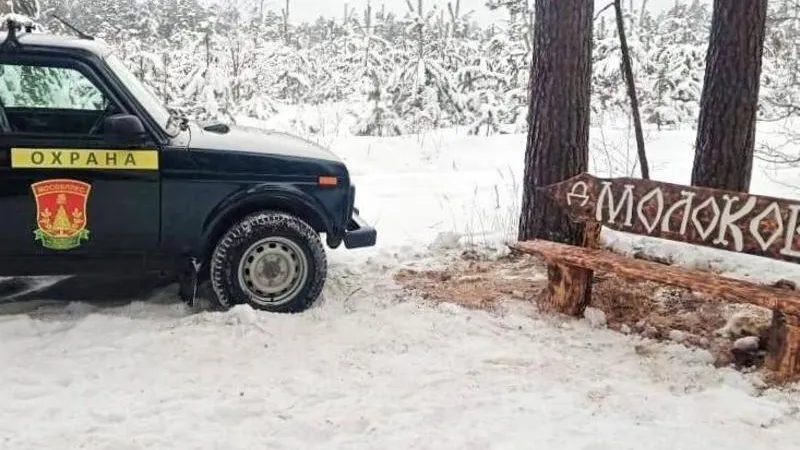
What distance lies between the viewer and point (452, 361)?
14.1 ft

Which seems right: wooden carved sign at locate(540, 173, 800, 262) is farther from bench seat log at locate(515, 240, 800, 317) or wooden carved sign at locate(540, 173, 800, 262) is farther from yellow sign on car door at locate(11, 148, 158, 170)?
yellow sign on car door at locate(11, 148, 158, 170)

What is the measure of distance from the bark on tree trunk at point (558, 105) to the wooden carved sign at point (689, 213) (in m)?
0.91

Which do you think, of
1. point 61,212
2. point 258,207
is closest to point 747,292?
point 258,207

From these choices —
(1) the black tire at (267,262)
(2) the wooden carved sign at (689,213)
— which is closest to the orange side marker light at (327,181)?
(1) the black tire at (267,262)

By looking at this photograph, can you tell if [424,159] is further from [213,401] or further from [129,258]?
[213,401]

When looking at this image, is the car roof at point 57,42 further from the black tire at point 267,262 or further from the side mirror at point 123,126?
the black tire at point 267,262

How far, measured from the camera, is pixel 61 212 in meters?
4.66

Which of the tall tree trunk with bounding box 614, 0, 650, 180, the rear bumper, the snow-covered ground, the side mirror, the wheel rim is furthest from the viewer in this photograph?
the tall tree trunk with bounding box 614, 0, 650, 180

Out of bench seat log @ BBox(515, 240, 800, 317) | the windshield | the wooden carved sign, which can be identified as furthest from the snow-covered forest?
the windshield

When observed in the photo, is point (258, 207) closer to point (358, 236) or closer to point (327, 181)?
point (327, 181)

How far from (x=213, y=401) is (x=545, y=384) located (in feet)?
5.86

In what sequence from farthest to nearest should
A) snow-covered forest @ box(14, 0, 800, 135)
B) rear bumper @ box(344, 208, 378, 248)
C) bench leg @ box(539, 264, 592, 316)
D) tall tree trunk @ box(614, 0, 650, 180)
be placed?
1. snow-covered forest @ box(14, 0, 800, 135)
2. tall tree trunk @ box(614, 0, 650, 180)
3. rear bumper @ box(344, 208, 378, 248)
4. bench leg @ box(539, 264, 592, 316)

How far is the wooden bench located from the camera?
13.4ft

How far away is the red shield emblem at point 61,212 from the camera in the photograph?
15.1 ft
